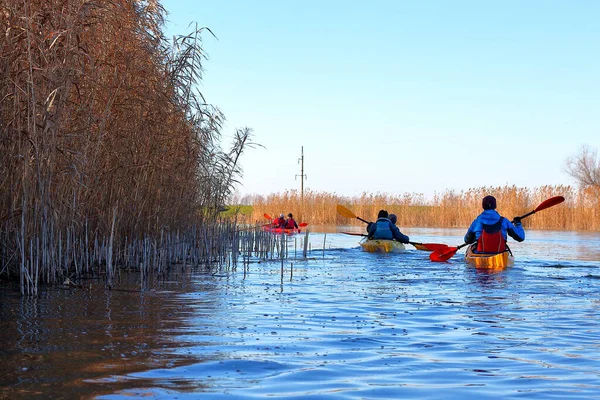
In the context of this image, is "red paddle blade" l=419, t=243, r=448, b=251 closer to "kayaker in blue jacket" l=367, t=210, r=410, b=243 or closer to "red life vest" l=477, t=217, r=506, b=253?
"kayaker in blue jacket" l=367, t=210, r=410, b=243

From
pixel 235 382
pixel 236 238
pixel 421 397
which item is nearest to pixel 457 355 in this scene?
pixel 421 397

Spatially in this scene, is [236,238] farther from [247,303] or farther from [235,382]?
[235,382]

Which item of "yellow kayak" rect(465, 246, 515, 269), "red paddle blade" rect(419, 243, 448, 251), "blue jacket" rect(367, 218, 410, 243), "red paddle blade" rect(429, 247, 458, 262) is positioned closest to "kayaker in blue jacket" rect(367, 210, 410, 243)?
"blue jacket" rect(367, 218, 410, 243)

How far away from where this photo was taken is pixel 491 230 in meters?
13.0

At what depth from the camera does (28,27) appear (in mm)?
6953

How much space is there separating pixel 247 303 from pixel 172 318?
126cm

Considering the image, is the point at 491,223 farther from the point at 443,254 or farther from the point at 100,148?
the point at 100,148

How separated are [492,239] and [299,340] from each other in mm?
8320

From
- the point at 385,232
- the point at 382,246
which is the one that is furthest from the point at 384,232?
the point at 382,246

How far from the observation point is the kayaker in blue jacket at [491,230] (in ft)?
42.4

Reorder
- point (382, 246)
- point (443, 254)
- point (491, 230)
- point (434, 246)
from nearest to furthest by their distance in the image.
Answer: point (491, 230) < point (443, 254) < point (434, 246) < point (382, 246)

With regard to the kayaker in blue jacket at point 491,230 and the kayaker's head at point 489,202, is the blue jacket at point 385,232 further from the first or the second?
the kayaker's head at point 489,202

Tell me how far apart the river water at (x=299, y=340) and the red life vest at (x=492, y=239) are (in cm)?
295

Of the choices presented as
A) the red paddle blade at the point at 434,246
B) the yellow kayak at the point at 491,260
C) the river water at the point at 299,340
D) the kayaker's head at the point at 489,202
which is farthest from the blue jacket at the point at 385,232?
the river water at the point at 299,340
